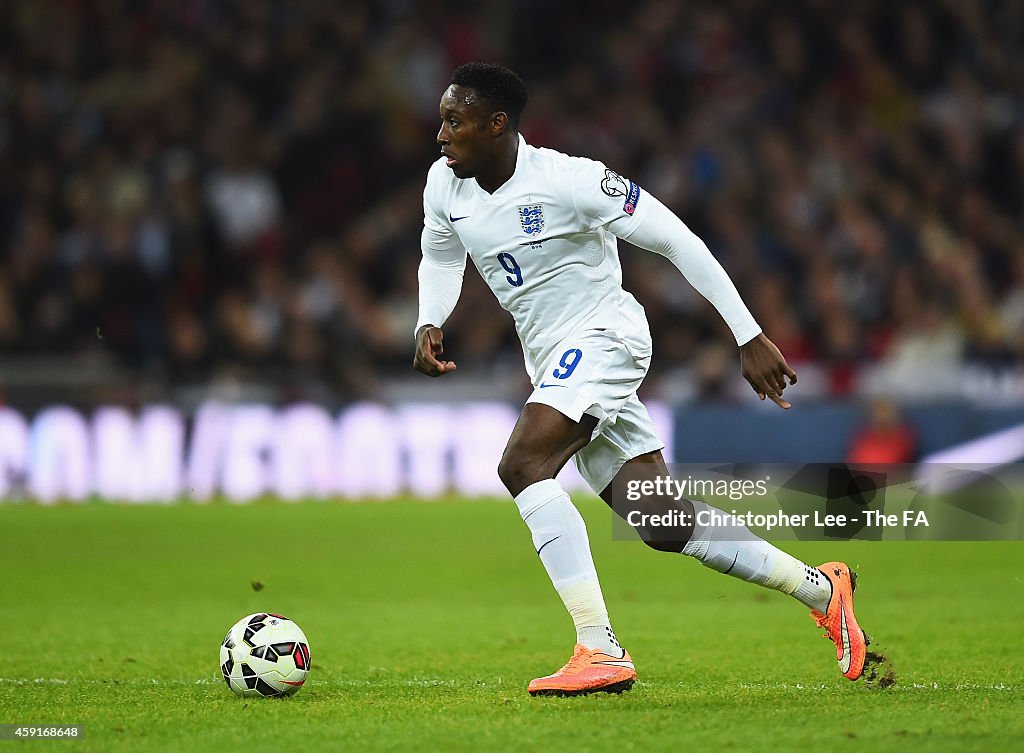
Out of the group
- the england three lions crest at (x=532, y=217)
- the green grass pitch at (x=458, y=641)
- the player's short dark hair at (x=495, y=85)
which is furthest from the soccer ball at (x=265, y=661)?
the player's short dark hair at (x=495, y=85)

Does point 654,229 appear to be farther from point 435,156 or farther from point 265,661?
point 435,156

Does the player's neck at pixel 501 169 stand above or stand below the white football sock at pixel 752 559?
above

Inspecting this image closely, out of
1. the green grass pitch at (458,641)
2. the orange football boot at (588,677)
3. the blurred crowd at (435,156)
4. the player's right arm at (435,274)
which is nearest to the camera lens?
the green grass pitch at (458,641)

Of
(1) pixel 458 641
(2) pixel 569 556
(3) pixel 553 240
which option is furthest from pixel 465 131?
(1) pixel 458 641

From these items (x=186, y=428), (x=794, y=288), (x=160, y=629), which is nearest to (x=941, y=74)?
(x=794, y=288)

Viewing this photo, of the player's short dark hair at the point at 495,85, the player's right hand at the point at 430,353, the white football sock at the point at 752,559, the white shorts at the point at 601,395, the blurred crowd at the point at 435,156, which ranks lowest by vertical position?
the white football sock at the point at 752,559

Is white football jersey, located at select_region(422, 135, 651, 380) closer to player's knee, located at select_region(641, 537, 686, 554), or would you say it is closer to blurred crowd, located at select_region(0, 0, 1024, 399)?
player's knee, located at select_region(641, 537, 686, 554)

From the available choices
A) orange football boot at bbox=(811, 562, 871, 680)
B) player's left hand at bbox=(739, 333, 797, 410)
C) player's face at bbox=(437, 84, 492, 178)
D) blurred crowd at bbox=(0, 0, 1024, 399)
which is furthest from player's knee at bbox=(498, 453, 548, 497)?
blurred crowd at bbox=(0, 0, 1024, 399)

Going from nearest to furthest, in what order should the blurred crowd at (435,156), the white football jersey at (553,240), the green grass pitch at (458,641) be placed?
1. the green grass pitch at (458,641)
2. the white football jersey at (553,240)
3. the blurred crowd at (435,156)

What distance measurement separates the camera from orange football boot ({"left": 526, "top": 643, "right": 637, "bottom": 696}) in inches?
201

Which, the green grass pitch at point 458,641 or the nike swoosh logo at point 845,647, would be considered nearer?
the green grass pitch at point 458,641

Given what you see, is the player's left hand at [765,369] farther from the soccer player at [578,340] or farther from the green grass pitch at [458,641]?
the green grass pitch at [458,641]

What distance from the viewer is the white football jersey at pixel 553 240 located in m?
5.33

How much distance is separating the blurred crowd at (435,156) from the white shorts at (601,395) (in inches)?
351
